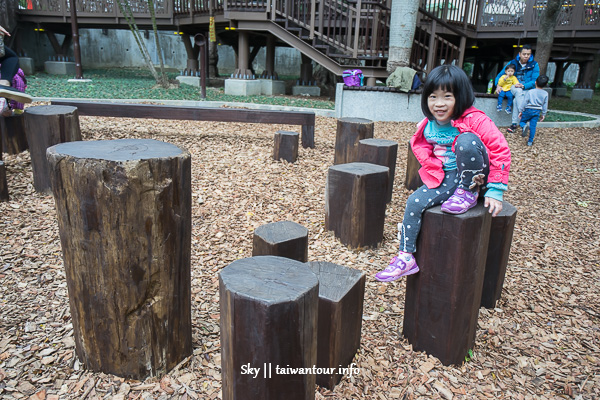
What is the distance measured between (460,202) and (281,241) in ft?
3.40

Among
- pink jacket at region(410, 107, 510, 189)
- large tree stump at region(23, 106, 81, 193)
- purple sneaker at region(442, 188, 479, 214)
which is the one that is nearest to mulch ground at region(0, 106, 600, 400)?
large tree stump at region(23, 106, 81, 193)

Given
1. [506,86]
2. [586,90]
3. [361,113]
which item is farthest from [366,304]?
[586,90]

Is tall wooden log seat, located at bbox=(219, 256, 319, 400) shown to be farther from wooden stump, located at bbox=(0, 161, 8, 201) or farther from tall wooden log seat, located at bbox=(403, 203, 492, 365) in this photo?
wooden stump, located at bbox=(0, 161, 8, 201)

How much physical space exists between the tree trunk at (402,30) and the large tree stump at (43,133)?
287 inches

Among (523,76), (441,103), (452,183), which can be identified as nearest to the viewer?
(441,103)

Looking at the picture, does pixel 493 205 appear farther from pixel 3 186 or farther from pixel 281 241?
pixel 3 186

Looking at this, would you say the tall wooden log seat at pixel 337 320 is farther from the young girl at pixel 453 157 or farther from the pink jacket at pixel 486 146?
the pink jacket at pixel 486 146

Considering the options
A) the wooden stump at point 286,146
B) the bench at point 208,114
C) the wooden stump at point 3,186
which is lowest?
the wooden stump at point 3,186

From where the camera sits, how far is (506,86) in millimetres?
8484

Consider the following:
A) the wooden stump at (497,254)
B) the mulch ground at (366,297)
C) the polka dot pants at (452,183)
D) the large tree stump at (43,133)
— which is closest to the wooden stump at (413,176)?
the mulch ground at (366,297)

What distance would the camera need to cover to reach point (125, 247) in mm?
1825

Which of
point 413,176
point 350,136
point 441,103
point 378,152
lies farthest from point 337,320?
point 350,136

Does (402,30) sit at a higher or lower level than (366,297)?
higher

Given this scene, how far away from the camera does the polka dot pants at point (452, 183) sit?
6.86 feet
